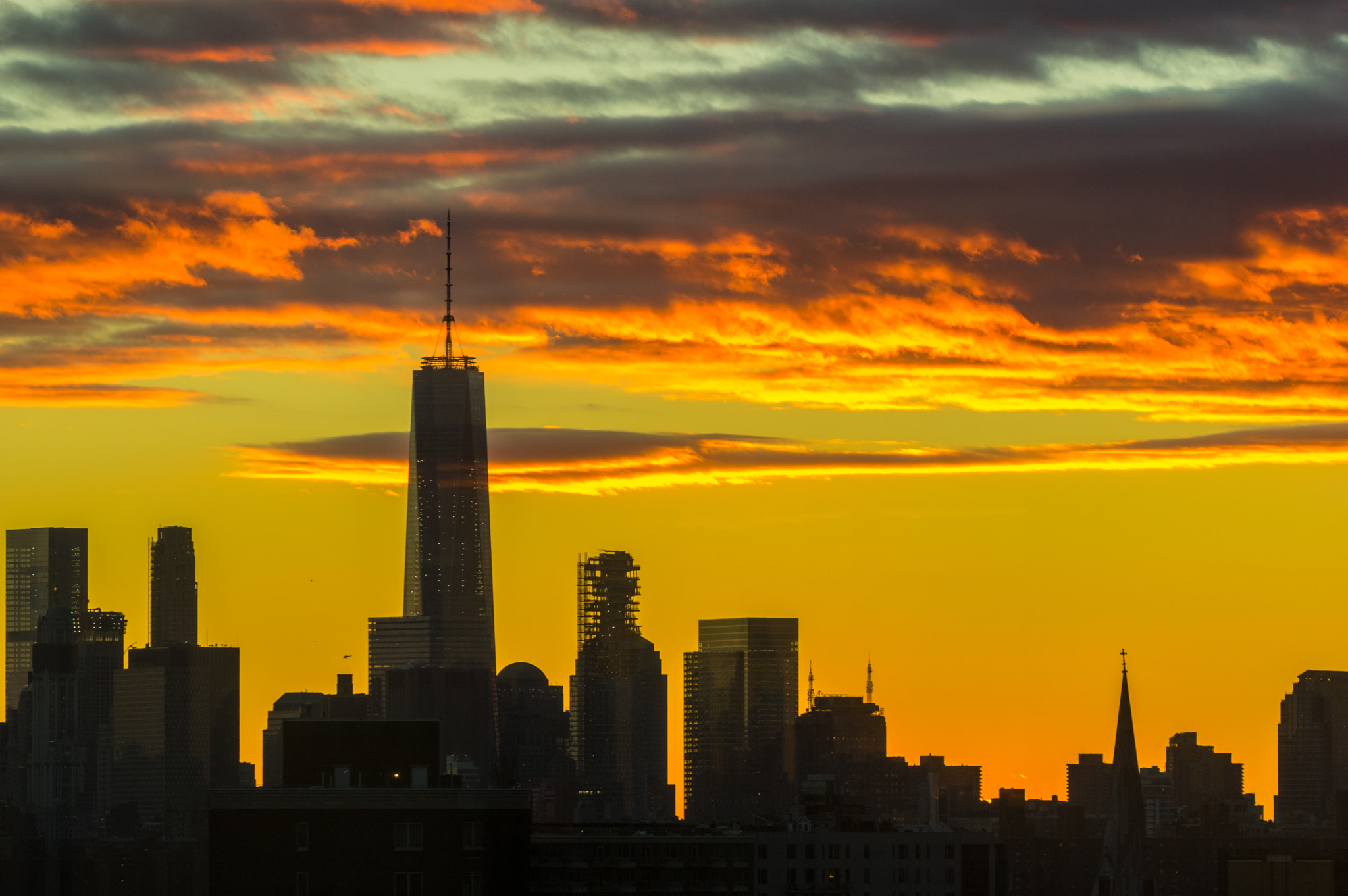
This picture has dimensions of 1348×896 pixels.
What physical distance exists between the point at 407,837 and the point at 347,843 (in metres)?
2.20

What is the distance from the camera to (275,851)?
90.1 m

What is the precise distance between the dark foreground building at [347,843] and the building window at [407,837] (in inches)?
0.9

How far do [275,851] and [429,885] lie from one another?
18.7 feet

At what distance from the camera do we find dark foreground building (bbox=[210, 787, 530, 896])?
295ft

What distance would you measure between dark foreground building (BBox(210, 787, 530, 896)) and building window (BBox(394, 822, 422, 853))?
0.02 metres


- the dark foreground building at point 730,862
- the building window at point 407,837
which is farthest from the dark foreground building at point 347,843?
the dark foreground building at point 730,862

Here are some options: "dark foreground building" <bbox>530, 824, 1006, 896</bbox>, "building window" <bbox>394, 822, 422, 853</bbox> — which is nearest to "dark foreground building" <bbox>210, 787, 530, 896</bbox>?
"building window" <bbox>394, 822, 422, 853</bbox>

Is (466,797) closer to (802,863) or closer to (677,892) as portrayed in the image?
(677,892)

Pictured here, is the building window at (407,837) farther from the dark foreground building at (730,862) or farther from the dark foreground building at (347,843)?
the dark foreground building at (730,862)

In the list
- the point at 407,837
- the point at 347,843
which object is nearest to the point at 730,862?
the point at 407,837

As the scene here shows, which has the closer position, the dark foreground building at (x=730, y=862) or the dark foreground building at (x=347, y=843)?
the dark foreground building at (x=347, y=843)

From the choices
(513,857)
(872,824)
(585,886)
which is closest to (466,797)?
(513,857)

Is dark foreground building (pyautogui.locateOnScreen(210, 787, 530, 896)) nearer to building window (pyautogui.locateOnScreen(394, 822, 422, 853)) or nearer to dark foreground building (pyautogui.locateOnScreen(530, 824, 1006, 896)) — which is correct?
building window (pyautogui.locateOnScreen(394, 822, 422, 853))

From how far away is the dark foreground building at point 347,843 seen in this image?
90000mm
